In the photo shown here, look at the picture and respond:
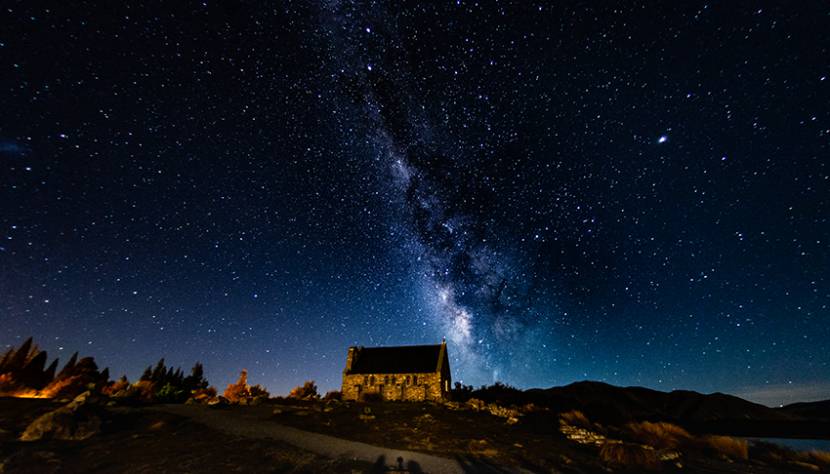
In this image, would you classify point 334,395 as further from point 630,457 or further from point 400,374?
point 630,457

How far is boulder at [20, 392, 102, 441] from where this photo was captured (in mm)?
11695

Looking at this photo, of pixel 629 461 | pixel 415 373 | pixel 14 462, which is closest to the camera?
pixel 14 462

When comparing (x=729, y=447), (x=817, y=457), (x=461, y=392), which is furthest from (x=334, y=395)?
(x=817, y=457)

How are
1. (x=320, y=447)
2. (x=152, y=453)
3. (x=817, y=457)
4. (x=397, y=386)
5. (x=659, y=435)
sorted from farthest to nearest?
1. (x=397, y=386)
2. (x=659, y=435)
3. (x=817, y=457)
4. (x=320, y=447)
5. (x=152, y=453)

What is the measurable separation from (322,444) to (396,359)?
29986 mm

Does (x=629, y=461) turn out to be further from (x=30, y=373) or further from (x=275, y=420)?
(x=30, y=373)

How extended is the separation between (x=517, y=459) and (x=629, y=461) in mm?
4633

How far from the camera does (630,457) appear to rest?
12797 millimetres

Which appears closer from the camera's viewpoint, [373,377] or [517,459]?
[517,459]

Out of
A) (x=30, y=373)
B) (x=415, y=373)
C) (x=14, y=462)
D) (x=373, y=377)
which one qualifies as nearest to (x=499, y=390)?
(x=415, y=373)

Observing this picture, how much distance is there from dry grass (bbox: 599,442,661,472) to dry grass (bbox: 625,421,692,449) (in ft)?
14.6

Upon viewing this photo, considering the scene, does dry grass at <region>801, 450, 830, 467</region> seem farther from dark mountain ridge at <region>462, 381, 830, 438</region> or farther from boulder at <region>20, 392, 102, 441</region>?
boulder at <region>20, 392, 102, 441</region>

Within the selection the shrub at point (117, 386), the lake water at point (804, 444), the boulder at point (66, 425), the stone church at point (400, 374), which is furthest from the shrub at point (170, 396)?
the lake water at point (804, 444)

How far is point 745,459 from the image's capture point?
15.0 metres
